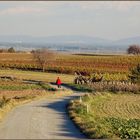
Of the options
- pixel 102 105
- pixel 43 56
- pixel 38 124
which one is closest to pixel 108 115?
pixel 102 105

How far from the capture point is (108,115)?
28609 millimetres

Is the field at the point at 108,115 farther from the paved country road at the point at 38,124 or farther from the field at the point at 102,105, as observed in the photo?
the paved country road at the point at 38,124

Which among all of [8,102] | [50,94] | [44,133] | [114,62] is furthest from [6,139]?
[114,62]

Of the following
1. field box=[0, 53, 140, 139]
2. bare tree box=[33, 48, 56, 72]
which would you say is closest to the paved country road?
field box=[0, 53, 140, 139]

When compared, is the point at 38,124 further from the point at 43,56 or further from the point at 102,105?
the point at 43,56

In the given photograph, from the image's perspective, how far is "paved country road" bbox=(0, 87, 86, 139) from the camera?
18069 mm

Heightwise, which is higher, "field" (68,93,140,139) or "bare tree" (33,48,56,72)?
"bare tree" (33,48,56,72)

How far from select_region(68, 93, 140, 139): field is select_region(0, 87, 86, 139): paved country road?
21.4 inches

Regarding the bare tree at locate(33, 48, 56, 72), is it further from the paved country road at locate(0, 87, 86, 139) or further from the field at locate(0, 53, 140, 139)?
the paved country road at locate(0, 87, 86, 139)

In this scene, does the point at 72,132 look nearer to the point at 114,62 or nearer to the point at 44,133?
the point at 44,133

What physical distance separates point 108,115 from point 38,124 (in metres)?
8.45

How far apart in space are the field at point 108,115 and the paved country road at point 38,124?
544mm

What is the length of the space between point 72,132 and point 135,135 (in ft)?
8.03

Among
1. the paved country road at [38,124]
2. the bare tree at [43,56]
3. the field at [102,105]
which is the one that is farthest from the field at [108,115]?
the bare tree at [43,56]
